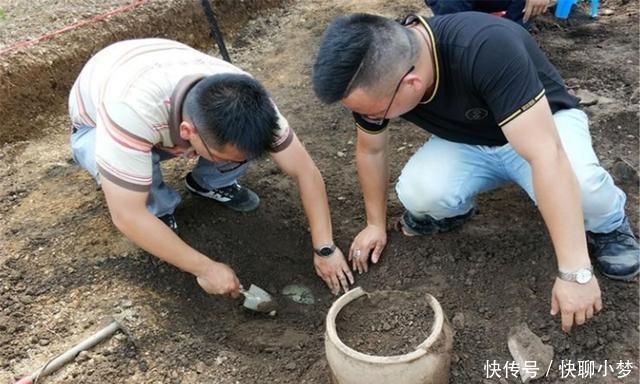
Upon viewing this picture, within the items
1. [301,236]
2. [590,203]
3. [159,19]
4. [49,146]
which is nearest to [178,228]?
[301,236]

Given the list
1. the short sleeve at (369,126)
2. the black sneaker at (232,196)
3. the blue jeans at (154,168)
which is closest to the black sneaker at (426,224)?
the short sleeve at (369,126)

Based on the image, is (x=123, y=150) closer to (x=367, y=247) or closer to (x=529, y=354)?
(x=367, y=247)

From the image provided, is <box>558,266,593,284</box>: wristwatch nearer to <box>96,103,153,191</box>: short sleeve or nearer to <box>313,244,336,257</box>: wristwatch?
<box>313,244,336,257</box>: wristwatch

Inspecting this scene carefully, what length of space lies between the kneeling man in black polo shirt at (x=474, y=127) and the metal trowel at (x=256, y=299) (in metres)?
0.41

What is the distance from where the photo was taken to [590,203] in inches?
98.1

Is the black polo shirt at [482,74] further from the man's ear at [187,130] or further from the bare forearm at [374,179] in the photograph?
the man's ear at [187,130]

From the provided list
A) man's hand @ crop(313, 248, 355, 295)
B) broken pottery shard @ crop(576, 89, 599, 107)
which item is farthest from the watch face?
broken pottery shard @ crop(576, 89, 599, 107)

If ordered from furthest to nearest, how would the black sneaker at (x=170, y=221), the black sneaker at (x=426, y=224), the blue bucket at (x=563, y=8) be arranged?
the blue bucket at (x=563, y=8) < the black sneaker at (x=170, y=221) < the black sneaker at (x=426, y=224)

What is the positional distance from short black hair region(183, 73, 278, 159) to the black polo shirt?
0.56 m

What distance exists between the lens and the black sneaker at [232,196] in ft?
10.7

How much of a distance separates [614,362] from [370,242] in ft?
3.42

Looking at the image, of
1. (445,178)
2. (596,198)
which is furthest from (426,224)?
(596,198)

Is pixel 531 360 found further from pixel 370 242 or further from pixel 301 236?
pixel 301 236

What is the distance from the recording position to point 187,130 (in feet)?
7.38
